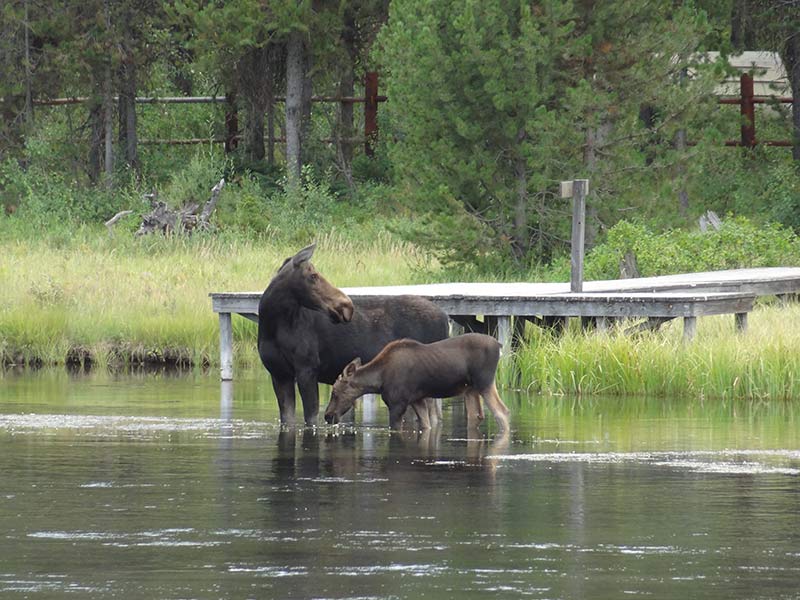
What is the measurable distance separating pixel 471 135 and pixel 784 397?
373 inches

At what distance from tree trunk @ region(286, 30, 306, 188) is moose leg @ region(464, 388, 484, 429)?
22881mm

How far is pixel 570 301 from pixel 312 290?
17.5ft

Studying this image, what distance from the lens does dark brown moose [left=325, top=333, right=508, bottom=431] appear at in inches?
640

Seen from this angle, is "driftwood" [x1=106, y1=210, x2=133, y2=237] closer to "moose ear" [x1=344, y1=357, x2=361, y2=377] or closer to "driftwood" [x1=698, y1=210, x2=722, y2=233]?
"driftwood" [x1=698, y1=210, x2=722, y2=233]

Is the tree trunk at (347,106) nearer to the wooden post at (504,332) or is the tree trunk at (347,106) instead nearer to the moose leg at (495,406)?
the wooden post at (504,332)

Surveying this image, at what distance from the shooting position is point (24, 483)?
13141 millimetres

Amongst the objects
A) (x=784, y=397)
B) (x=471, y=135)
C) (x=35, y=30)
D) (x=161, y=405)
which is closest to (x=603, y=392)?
(x=784, y=397)

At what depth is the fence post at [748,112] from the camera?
42219mm

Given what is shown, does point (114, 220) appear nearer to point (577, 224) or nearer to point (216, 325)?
point (216, 325)

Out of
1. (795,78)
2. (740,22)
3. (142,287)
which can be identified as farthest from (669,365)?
(740,22)

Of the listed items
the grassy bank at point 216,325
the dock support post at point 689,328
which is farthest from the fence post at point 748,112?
the dock support post at point 689,328

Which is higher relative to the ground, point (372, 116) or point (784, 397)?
point (372, 116)

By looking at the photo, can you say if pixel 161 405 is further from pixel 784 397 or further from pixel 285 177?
pixel 285 177

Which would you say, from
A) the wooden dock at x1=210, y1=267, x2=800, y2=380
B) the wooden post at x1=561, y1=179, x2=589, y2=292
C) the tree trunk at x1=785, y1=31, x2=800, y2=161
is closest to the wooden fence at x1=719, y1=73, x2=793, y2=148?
the tree trunk at x1=785, y1=31, x2=800, y2=161
